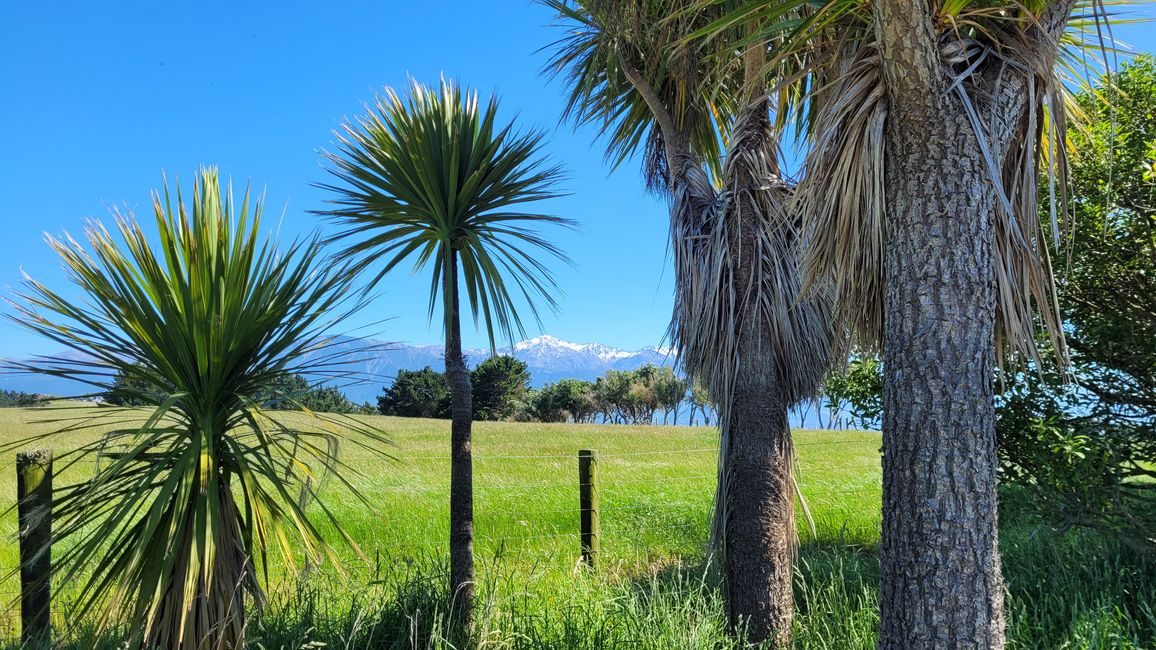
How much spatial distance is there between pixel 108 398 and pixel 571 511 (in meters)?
6.54

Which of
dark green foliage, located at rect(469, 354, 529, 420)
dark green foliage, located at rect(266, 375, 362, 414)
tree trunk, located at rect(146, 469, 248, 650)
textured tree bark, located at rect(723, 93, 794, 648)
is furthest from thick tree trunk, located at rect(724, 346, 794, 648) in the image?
dark green foliage, located at rect(469, 354, 529, 420)

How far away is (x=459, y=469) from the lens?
419 centimetres

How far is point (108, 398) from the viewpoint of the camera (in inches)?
136

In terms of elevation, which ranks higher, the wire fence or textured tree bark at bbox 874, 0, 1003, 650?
textured tree bark at bbox 874, 0, 1003, 650

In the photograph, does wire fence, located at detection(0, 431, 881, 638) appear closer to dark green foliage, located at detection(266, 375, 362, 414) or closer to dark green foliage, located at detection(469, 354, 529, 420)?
dark green foliage, located at detection(266, 375, 362, 414)

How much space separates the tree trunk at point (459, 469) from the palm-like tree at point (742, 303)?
1.62 m

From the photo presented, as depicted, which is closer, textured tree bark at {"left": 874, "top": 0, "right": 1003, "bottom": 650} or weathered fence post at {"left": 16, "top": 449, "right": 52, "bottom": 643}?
textured tree bark at {"left": 874, "top": 0, "right": 1003, "bottom": 650}

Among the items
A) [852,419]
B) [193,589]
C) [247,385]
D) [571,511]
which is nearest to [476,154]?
[247,385]

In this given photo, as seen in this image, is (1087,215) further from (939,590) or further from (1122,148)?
(939,590)

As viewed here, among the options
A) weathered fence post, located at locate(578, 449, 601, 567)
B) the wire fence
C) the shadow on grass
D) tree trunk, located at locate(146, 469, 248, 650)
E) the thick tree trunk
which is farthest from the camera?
the wire fence

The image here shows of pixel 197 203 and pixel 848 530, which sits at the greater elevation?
pixel 197 203

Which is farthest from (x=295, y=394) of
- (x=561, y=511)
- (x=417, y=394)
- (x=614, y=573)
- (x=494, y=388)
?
(x=417, y=394)

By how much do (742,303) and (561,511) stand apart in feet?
17.2

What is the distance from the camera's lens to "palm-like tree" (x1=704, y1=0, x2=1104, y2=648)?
275cm
